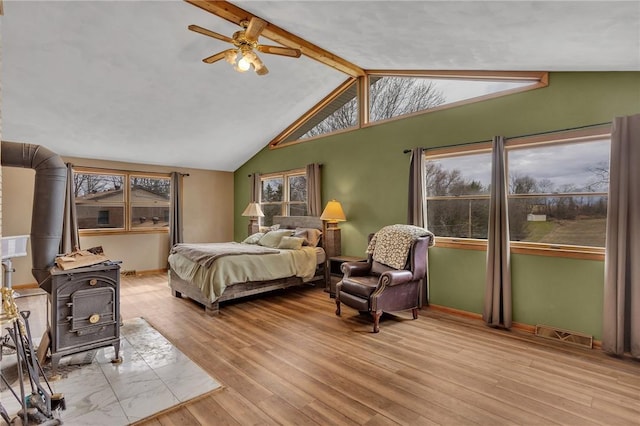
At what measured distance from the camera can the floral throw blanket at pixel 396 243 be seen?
3.96 meters

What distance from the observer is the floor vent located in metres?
3.20

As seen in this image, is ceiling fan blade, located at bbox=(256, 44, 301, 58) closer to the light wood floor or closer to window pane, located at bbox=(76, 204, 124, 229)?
the light wood floor

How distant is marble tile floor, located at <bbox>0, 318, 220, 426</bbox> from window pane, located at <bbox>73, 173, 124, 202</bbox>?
168 inches

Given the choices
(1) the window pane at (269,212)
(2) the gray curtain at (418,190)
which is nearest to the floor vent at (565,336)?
(2) the gray curtain at (418,190)

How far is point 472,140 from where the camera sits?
13.2 ft

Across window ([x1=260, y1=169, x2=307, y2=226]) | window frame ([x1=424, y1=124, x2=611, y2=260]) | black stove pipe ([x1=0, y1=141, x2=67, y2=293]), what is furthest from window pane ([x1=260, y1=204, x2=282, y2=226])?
black stove pipe ([x1=0, y1=141, x2=67, y2=293])

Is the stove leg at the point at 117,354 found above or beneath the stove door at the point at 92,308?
beneath

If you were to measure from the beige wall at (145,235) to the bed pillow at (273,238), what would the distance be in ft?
8.72

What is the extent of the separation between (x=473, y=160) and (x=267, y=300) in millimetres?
3407

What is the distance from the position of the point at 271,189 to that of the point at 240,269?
305 centimetres

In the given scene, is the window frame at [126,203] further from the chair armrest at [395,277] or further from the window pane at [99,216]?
the chair armrest at [395,277]

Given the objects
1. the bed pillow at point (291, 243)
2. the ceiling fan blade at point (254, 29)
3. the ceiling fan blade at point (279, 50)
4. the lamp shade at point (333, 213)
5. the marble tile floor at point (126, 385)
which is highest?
the ceiling fan blade at point (254, 29)

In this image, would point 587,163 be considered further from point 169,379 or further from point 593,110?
point 169,379

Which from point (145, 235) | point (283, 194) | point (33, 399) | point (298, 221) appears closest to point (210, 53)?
point (298, 221)
